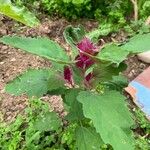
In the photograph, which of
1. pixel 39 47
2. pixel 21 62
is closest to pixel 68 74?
pixel 39 47

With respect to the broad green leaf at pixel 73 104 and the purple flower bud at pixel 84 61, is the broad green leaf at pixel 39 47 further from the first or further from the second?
the broad green leaf at pixel 73 104

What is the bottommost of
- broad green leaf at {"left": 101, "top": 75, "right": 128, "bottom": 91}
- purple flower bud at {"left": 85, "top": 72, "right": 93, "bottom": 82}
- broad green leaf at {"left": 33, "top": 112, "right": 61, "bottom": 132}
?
broad green leaf at {"left": 33, "top": 112, "right": 61, "bottom": 132}

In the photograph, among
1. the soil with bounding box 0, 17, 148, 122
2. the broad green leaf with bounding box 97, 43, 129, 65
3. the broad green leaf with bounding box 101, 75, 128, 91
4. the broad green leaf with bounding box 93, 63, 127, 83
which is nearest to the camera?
the broad green leaf with bounding box 97, 43, 129, 65

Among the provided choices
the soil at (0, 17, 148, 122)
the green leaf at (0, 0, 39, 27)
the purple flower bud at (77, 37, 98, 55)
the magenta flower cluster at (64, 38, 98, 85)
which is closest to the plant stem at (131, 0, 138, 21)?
the soil at (0, 17, 148, 122)

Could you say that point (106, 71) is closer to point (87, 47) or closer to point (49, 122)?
point (87, 47)

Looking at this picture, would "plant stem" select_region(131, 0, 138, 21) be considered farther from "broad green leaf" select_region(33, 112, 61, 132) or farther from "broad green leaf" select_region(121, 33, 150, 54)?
"broad green leaf" select_region(121, 33, 150, 54)

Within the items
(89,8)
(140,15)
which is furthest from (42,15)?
(140,15)
